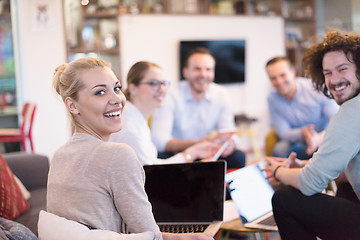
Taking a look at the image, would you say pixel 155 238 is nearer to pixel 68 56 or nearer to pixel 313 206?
pixel 313 206

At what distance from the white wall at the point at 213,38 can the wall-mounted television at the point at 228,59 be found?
0.10m

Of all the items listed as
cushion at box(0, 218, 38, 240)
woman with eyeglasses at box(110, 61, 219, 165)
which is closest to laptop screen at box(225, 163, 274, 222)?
woman with eyeglasses at box(110, 61, 219, 165)

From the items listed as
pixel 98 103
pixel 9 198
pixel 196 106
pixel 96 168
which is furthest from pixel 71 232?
pixel 196 106

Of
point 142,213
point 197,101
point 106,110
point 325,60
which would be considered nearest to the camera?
point 142,213

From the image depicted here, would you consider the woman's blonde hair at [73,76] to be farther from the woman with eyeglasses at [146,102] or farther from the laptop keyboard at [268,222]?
the laptop keyboard at [268,222]

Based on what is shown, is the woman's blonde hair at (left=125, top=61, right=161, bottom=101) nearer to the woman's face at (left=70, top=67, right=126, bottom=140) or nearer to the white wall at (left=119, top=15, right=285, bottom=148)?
the woman's face at (left=70, top=67, right=126, bottom=140)

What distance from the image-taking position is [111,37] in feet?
18.2

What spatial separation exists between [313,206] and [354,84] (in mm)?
495

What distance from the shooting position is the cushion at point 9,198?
208 cm

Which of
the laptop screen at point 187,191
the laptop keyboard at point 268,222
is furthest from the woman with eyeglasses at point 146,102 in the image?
the laptop keyboard at point 268,222

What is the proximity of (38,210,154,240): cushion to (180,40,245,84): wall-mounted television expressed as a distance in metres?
4.90

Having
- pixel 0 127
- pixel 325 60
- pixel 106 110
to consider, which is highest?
pixel 325 60

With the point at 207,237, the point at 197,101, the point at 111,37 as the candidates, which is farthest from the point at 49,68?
the point at 207,237

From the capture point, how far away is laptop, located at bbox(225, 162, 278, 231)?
205 centimetres
